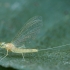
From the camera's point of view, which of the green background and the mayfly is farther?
the mayfly

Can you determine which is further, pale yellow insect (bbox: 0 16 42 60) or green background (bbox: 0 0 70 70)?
pale yellow insect (bbox: 0 16 42 60)

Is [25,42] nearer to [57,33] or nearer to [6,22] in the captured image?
[57,33]

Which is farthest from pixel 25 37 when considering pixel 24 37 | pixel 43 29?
pixel 43 29

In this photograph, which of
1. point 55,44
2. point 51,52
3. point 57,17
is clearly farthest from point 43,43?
point 57,17

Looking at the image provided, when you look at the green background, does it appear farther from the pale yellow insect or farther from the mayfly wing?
the mayfly wing

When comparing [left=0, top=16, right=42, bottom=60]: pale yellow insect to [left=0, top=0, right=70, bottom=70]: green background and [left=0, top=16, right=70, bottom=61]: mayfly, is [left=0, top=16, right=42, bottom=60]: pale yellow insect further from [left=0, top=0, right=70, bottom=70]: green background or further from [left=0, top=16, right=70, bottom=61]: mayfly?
[left=0, top=0, right=70, bottom=70]: green background

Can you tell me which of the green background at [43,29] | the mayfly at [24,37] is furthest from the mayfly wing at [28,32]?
the green background at [43,29]

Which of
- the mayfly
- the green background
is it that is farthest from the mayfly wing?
the green background

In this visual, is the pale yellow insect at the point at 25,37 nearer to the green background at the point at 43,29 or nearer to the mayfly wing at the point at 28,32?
the mayfly wing at the point at 28,32
